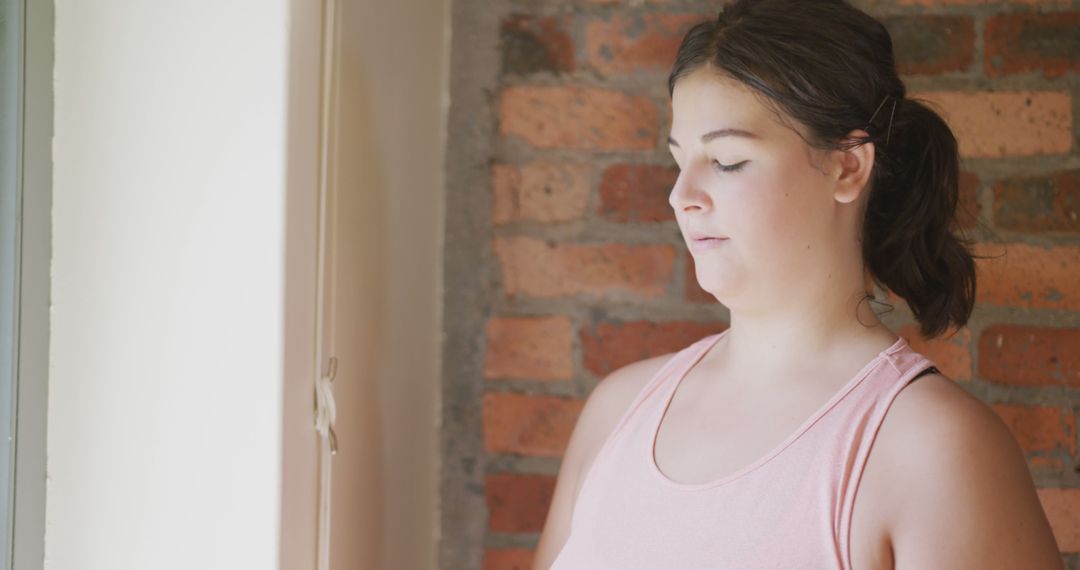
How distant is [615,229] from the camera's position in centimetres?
132

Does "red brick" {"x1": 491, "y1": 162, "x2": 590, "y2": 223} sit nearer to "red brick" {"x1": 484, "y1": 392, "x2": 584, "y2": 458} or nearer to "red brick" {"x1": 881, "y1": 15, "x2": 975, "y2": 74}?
"red brick" {"x1": 484, "y1": 392, "x2": 584, "y2": 458}

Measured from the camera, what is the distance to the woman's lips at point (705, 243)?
92 cm

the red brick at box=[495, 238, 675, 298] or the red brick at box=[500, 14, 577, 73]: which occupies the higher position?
the red brick at box=[500, 14, 577, 73]

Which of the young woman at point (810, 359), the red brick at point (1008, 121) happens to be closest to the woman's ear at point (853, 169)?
the young woman at point (810, 359)

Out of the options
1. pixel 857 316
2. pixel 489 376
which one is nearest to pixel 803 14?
pixel 857 316

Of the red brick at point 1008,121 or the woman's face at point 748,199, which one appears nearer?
the woman's face at point 748,199

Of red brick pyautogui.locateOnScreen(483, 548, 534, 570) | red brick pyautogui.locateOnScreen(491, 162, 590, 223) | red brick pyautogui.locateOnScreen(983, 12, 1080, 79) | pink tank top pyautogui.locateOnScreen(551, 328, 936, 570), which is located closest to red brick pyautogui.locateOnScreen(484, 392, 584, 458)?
red brick pyautogui.locateOnScreen(483, 548, 534, 570)

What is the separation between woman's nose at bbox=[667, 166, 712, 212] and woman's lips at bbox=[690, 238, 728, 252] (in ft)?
0.10

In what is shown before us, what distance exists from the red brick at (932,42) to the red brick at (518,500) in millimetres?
692

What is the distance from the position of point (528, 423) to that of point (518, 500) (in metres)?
0.10

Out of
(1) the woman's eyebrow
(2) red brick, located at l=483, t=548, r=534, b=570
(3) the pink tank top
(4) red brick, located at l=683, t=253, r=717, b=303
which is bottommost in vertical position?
(2) red brick, located at l=483, t=548, r=534, b=570

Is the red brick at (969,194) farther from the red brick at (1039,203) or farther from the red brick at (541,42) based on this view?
the red brick at (541,42)

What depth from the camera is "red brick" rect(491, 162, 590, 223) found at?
132 cm

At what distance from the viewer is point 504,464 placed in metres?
1.34
